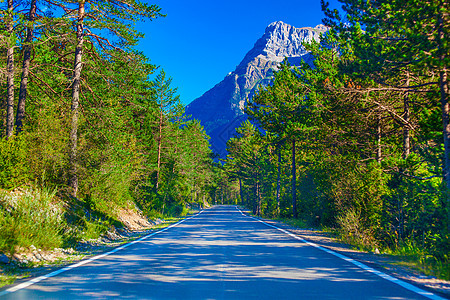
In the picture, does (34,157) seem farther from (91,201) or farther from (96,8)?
(96,8)

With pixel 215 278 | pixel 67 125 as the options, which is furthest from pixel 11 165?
pixel 215 278

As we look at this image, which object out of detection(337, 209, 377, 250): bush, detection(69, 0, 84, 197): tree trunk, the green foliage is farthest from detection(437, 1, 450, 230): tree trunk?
detection(69, 0, 84, 197): tree trunk

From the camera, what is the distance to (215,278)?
6145 millimetres

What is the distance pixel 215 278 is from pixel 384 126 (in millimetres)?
14840

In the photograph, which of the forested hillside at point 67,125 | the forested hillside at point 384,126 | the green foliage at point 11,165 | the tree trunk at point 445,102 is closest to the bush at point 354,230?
the forested hillside at point 384,126

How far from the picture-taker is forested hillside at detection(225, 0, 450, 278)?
9.41 metres

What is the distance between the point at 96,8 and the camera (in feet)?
49.7

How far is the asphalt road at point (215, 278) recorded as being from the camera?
501 centimetres

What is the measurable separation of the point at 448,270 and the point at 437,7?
661 cm

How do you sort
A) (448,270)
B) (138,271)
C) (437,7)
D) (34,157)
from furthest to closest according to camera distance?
(34,157), (437,7), (138,271), (448,270)

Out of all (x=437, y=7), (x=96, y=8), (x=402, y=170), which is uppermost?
(x=96, y=8)

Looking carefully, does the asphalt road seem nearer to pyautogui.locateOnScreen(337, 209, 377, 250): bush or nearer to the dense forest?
the dense forest

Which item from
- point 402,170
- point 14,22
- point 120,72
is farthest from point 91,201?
point 402,170

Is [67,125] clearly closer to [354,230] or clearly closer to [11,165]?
[11,165]
